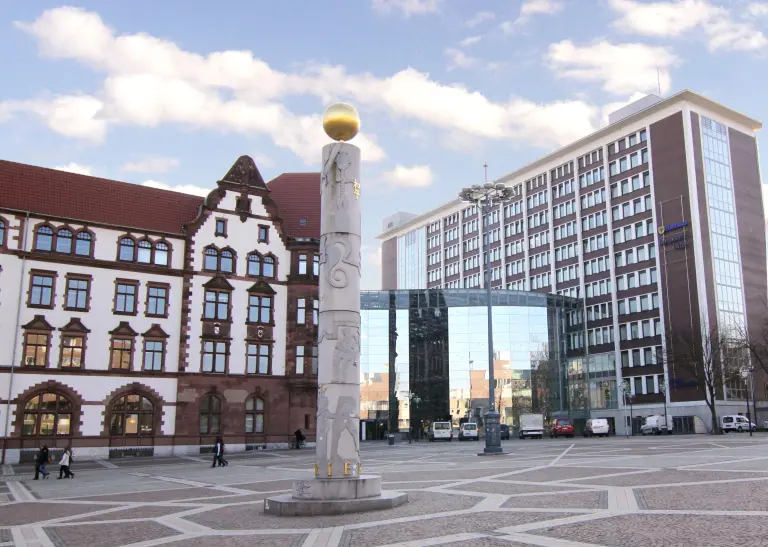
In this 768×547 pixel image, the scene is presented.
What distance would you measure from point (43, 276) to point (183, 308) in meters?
9.20

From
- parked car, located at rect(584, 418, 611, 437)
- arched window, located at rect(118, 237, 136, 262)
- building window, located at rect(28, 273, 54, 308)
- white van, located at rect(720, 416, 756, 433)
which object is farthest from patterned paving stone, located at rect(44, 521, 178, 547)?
white van, located at rect(720, 416, 756, 433)

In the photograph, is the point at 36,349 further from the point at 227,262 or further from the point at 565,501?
the point at 565,501

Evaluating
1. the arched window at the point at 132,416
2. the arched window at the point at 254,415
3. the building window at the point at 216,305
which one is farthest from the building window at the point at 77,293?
the arched window at the point at 254,415

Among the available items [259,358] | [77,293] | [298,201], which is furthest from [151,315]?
[298,201]

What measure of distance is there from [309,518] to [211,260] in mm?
39183

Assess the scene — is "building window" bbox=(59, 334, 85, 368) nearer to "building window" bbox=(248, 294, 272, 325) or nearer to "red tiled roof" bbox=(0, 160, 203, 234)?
"red tiled roof" bbox=(0, 160, 203, 234)

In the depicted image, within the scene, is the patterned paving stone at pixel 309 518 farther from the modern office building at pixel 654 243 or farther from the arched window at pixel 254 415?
the modern office building at pixel 654 243

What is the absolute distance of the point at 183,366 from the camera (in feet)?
165

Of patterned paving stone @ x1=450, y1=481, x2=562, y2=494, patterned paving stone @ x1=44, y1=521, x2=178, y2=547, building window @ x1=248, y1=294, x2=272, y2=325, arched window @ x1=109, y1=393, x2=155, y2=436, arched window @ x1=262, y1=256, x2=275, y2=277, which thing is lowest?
patterned paving stone @ x1=44, y1=521, x2=178, y2=547

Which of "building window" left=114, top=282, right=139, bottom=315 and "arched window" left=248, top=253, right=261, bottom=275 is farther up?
"arched window" left=248, top=253, right=261, bottom=275

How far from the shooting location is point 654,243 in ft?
306

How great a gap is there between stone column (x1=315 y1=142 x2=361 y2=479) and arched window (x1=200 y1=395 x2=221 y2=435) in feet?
112

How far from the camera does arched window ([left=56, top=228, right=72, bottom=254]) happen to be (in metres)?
47.5

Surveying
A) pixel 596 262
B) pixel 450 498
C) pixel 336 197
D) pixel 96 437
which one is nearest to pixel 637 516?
pixel 450 498
